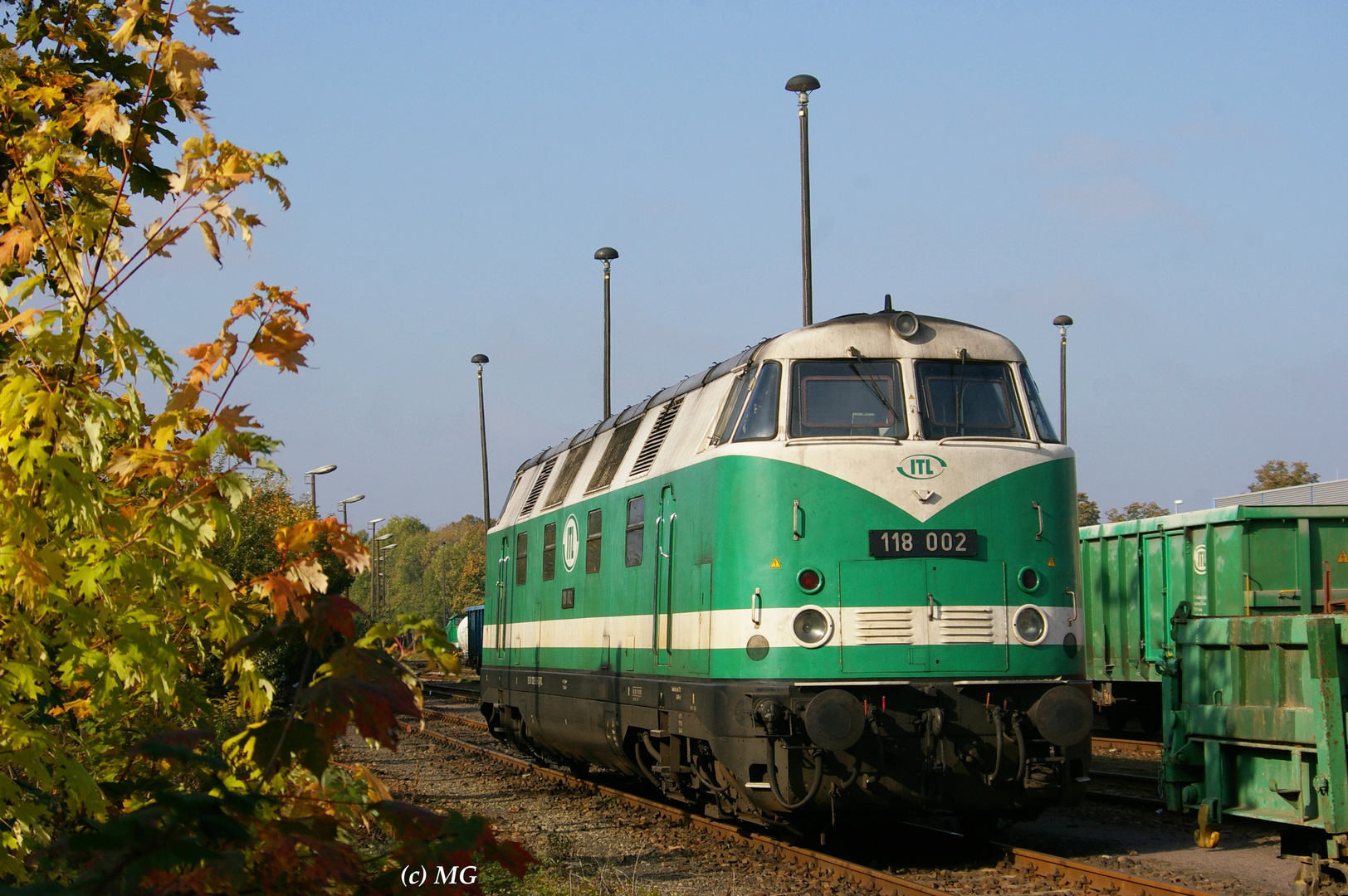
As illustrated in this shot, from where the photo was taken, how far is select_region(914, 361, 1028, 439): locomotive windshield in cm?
977

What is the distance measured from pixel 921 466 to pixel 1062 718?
2.04 m

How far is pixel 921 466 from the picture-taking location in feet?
31.0

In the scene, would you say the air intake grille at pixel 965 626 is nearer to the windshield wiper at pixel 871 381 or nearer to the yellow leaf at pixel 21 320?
the windshield wiper at pixel 871 381

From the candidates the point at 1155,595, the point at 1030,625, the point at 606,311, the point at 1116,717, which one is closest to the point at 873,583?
the point at 1030,625

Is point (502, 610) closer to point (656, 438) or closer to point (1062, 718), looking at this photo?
point (656, 438)

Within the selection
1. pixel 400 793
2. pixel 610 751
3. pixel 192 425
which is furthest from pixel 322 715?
pixel 400 793

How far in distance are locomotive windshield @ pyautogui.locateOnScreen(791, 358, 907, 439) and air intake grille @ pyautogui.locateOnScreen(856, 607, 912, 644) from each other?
54.9 inches

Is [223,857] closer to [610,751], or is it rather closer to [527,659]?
[610,751]

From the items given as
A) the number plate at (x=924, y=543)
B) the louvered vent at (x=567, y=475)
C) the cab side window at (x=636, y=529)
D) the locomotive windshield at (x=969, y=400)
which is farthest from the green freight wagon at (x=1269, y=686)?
the louvered vent at (x=567, y=475)

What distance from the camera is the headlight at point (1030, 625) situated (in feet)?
30.6

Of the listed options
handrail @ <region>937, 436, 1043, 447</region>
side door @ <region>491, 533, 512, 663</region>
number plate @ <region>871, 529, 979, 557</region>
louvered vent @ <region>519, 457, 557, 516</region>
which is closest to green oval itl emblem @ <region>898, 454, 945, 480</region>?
handrail @ <region>937, 436, 1043, 447</region>

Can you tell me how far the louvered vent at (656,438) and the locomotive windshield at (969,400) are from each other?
8.36 feet

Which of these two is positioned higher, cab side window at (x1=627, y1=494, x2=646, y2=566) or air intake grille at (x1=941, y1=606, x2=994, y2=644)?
cab side window at (x1=627, y1=494, x2=646, y2=566)

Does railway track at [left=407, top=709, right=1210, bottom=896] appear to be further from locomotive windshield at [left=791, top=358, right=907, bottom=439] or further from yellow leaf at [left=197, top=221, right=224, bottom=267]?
yellow leaf at [left=197, top=221, right=224, bottom=267]
